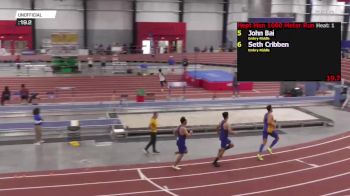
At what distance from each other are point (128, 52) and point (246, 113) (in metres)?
29.2

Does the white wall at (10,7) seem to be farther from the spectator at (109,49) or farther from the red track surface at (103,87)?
the red track surface at (103,87)

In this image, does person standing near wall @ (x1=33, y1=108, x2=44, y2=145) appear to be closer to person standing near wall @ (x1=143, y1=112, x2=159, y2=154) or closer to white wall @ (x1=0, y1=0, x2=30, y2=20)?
person standing near wall @ (x1=143, y1=112, x2=159, y2=154)

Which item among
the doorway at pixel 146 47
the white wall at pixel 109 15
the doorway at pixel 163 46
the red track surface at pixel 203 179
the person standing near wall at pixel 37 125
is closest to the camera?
the red track surface at pixel 203 179

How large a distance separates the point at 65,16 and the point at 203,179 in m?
38.8

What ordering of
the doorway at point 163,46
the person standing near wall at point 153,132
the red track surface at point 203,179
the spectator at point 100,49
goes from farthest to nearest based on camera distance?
1. the doorway at point 163,46
2. the spectator at point 100,49
3. the person standing near wall at point 153,132
4. the red track surface at point 203,179

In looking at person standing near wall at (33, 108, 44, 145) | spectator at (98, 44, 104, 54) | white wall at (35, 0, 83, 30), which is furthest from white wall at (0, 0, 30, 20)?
person standing near wall at (33, 108, 44, 145)

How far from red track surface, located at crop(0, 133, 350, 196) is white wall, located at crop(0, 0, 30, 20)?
36764 mm

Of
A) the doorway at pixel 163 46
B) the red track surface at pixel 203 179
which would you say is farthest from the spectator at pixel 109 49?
the red track surface at pixel 203 179
